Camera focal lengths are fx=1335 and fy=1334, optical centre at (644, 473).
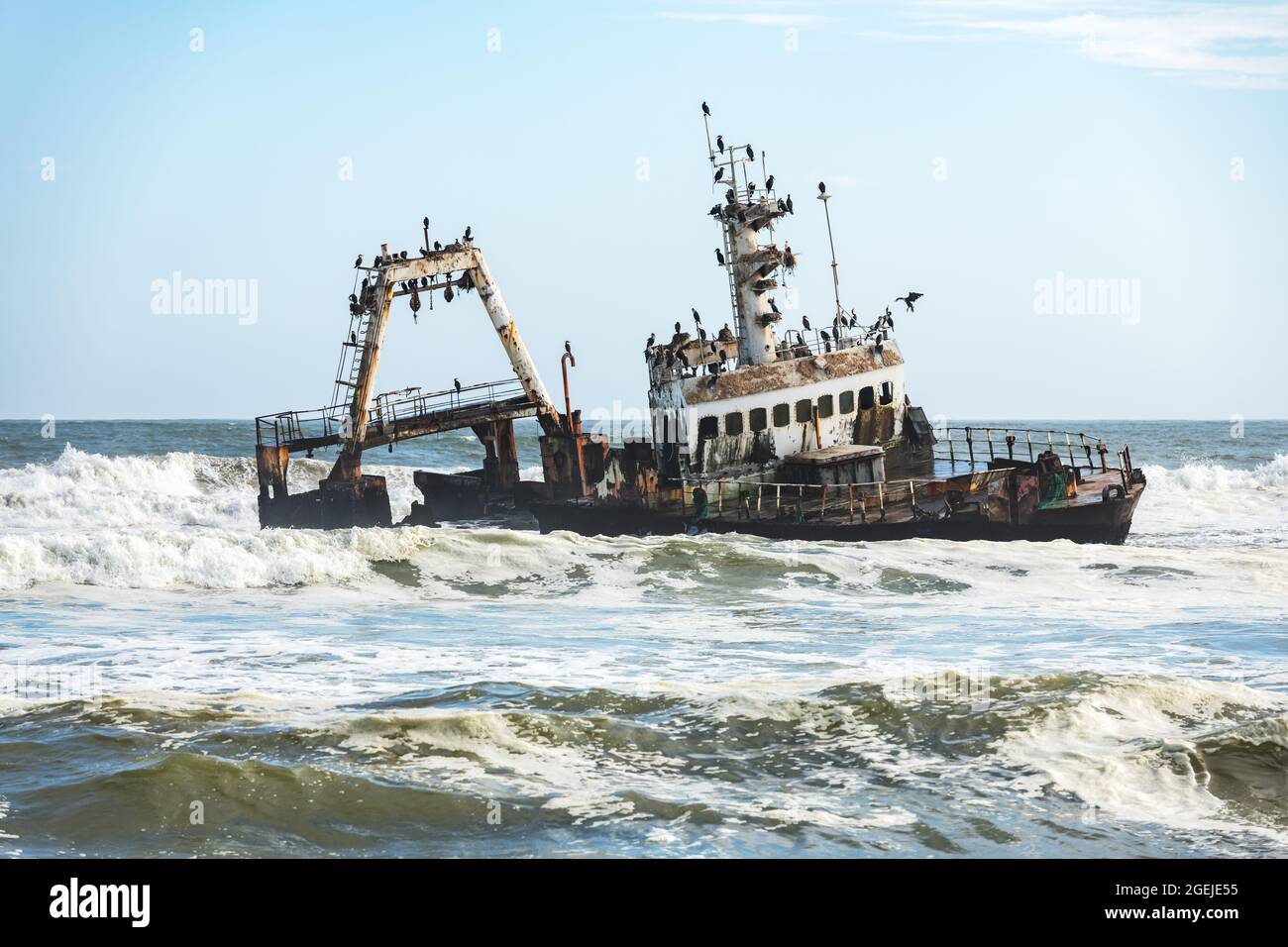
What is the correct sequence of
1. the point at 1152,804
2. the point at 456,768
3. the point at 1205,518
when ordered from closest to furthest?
the point at 1152,804 < the point at 456,768 < the point at 1205,518

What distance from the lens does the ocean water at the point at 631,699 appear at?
28.2 ft

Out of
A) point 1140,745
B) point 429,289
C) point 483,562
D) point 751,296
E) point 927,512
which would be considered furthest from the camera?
point 429,289

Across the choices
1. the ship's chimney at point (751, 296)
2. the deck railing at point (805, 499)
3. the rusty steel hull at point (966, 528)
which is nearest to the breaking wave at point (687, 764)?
the rusty steel hull at point (966, 528)

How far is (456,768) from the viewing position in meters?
9.84

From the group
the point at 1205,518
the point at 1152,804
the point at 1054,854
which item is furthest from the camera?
the point at 1205,518

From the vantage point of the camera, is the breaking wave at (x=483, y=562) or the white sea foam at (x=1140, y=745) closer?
A: the white sea foam at (x=1140, y=745)

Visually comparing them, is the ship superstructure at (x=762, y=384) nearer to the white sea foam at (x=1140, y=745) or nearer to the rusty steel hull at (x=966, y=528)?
the rusty steel hull at (x=966, y=528)

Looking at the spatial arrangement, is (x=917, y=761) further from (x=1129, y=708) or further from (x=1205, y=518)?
(x=1205, y=518)

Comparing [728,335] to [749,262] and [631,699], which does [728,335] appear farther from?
[631,699]

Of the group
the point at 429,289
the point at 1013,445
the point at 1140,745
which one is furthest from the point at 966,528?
the point at 1140,745

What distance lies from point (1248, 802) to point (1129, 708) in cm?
229

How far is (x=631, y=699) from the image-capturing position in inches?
474
